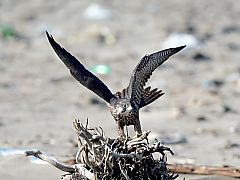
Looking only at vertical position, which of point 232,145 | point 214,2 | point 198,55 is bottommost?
point 232,145

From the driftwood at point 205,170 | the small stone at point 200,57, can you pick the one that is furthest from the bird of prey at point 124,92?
the small stone at point 200,57

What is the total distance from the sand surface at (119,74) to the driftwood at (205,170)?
0.08 m

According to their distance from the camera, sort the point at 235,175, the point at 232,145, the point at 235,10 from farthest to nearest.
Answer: the point at 235,10
the point at 232,145
the point at 235,175

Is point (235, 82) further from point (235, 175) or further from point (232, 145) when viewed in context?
point (235, 175)

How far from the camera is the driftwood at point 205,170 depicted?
17.0ft

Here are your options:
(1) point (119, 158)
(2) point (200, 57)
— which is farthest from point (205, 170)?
(2) point (200, 57)

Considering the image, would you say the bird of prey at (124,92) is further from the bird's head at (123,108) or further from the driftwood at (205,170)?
the driftwood at (205,170)

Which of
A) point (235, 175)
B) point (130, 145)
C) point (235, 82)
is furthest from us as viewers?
point (235, 82)

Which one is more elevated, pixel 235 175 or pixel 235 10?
pixel 235 10

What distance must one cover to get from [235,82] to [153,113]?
1454 millimetres

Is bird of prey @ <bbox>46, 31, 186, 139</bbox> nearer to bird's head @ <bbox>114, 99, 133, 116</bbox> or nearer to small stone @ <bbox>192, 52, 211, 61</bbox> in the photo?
bird's head @ <bbox>114, 99, 133, 116</bbox>

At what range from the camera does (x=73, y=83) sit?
9055mm

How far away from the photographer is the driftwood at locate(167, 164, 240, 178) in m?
5.17

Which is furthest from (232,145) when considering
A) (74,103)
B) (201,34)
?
(201,34)
